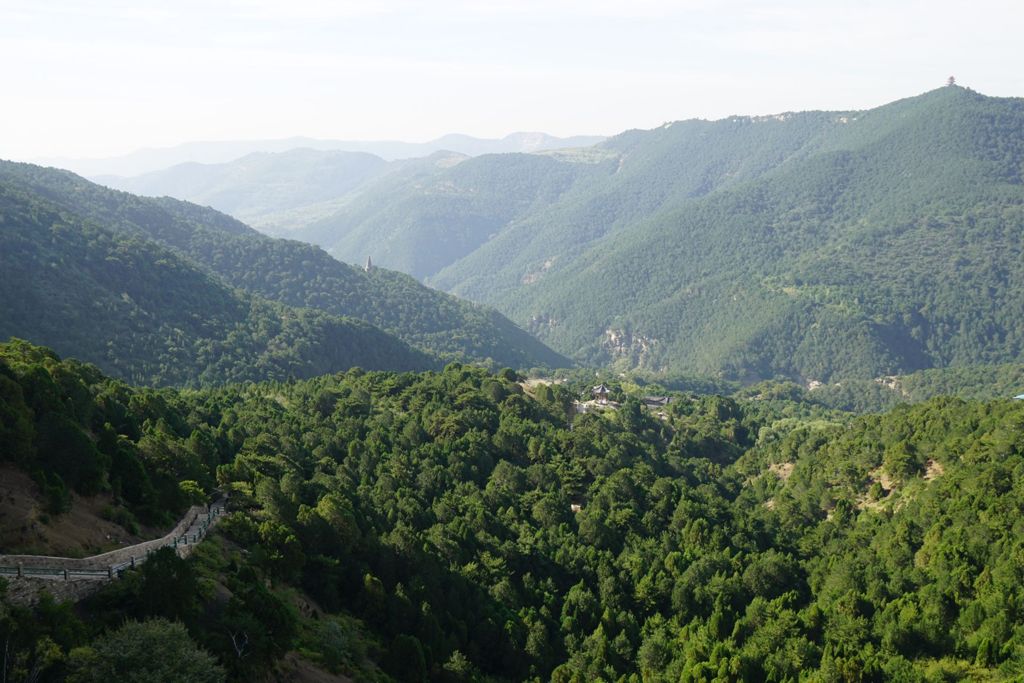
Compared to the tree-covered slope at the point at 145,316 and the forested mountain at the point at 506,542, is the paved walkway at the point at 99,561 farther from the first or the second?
the tree-covered slope at the point at 145,316

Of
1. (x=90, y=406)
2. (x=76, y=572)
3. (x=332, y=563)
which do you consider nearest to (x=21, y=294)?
(x=90, y=406)

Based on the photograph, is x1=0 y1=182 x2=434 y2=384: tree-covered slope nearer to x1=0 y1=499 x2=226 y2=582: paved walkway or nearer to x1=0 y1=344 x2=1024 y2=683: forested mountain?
x1=0 y1=344 x2=1024 y2=683: forested mountain

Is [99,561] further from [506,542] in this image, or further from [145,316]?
[145,316]

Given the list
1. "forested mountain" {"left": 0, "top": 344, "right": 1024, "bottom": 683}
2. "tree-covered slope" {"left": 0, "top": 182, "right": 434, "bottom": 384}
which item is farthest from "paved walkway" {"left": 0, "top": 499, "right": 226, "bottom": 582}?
"tree-covered slope" {"left": 0, "top": 182, "right": 434, "bottom": 384}

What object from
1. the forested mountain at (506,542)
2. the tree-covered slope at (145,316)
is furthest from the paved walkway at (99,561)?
the tree-covered slope at (145,316)

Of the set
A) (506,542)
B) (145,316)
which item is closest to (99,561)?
(506,542)

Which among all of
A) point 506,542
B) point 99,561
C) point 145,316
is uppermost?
point 145,316

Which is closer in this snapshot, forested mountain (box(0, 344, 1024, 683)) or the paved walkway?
the paved walkway
